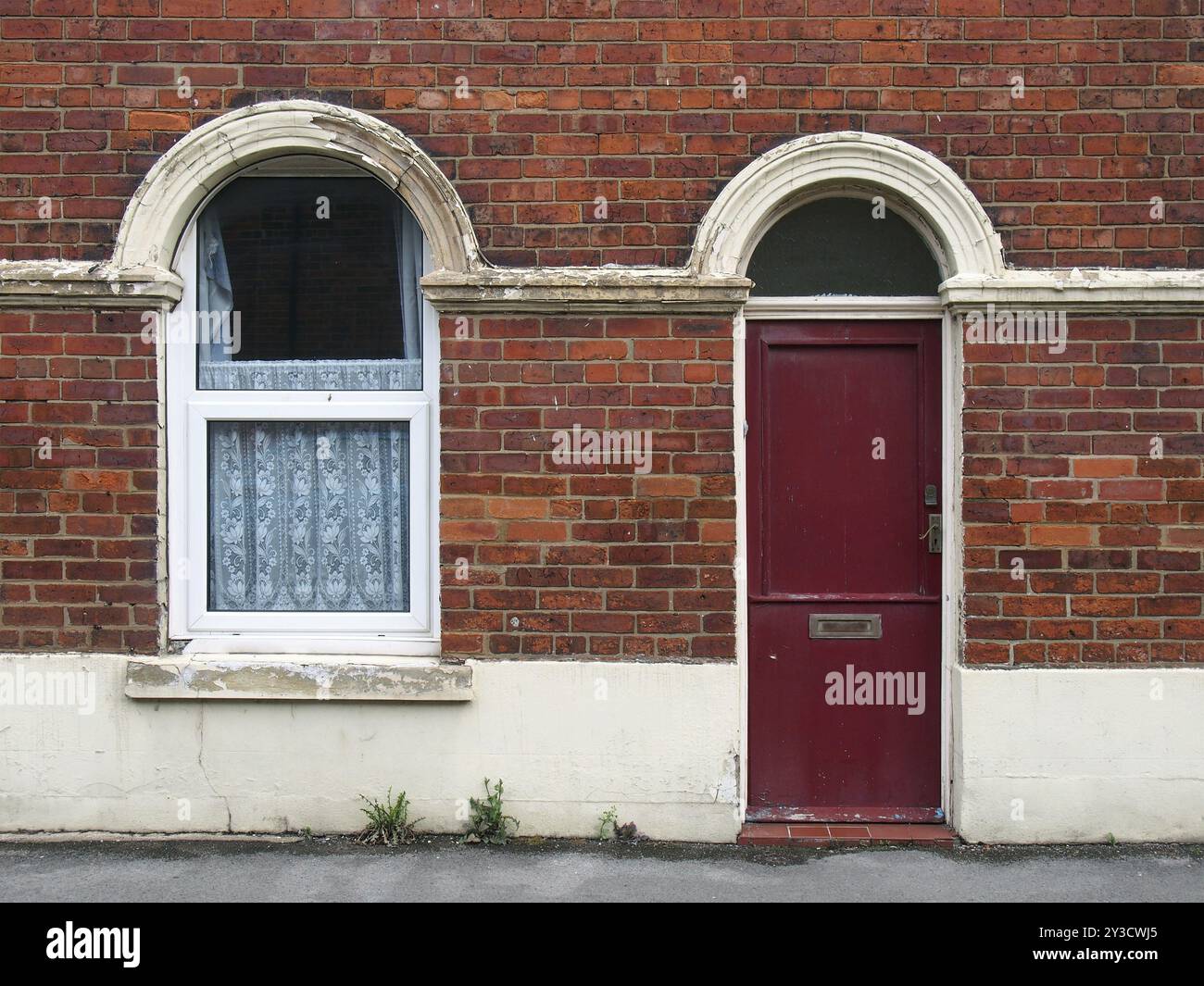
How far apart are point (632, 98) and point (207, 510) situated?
2.66 metres

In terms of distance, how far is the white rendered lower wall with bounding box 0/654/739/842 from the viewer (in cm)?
484

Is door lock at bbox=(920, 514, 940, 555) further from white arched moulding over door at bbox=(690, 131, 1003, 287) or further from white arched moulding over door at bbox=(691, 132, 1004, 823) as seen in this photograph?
white arched moulding over door at bbox=(690, 131, 1003, 287)

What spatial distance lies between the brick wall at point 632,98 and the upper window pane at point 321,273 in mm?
386

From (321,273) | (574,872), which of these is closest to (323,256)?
(321,273)

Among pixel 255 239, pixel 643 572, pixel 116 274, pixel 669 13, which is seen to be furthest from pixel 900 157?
pixel 116 274

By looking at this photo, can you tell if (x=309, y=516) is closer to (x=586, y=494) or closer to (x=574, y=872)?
(x=586, y=494)

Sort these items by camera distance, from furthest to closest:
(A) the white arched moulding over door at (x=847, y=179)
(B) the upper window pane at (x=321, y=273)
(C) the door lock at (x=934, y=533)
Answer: (B) the upper window pane at (x=321, y=273)
(C) the door lock at (x=934, y=533)
(A) the white arched moulding over door at (x=847, y=179)

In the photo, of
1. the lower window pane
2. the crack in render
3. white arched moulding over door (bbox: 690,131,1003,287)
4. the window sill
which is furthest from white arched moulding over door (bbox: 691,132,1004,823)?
the crack in render

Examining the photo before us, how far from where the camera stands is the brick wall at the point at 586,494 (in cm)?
485

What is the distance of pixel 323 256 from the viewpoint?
201 inches

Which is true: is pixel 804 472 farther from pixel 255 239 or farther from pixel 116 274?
pixel 116 274

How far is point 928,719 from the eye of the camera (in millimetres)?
5020

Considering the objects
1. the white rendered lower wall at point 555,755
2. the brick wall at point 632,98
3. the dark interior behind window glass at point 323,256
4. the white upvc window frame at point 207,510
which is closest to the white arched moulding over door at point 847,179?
the brick wall at point 632,98

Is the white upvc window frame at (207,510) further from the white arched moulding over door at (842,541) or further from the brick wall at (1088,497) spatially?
the brick wall at (1088,497)
